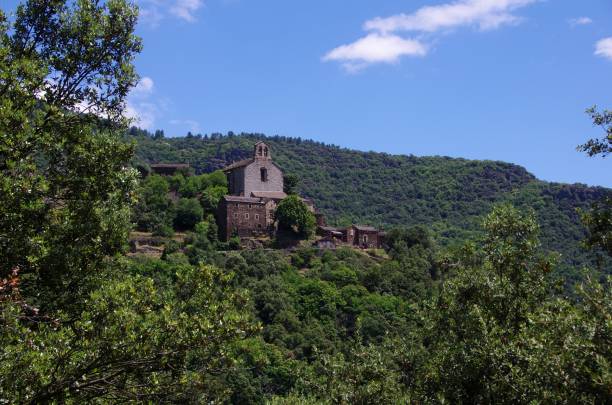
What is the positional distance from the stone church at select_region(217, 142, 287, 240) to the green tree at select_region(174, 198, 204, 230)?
90.8 inches

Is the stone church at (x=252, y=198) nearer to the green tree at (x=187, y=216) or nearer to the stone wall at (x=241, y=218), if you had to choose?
the stone wall at (x=241, y=218)

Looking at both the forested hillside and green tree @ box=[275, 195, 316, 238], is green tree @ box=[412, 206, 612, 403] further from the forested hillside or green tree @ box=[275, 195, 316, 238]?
the forested hillside

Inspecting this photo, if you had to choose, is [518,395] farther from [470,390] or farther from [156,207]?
[156,207]

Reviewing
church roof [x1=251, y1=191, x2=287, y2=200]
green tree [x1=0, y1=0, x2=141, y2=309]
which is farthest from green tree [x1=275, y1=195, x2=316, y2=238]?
green tree [x1=0, y1=0, x2=141, y2=309]

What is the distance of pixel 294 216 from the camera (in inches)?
2948

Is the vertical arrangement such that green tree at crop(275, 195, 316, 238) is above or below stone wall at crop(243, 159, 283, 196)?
below

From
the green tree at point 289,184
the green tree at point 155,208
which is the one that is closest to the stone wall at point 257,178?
the green tree at point 289,184

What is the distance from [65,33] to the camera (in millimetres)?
11664

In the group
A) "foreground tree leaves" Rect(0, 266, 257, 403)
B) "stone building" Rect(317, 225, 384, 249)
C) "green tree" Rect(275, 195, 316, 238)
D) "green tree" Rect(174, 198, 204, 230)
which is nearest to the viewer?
"foreground tree leaves" Rect(0, 266, 257, 403)

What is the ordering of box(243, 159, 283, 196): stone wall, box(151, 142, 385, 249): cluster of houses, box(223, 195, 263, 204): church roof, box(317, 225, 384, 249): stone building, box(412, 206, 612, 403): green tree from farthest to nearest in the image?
1. box(317, 225, 384, 249): stone building
2. box(243, 159, 283, 196): stone wall
3. box(151, 142, 385, 249): cluster of houses
4. box(223, 195, 263, 204): church roof
5. box(412, 206, 612, 403): green tree

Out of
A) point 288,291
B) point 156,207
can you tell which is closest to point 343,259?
point 288,291

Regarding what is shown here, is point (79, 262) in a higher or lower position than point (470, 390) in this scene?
higher

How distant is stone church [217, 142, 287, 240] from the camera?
7419 cm

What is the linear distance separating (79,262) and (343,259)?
6707cm
